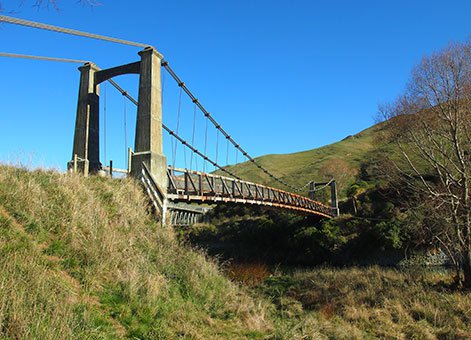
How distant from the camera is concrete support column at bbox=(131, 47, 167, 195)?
12805mm

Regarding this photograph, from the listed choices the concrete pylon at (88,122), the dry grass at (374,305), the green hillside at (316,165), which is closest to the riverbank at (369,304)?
the dry grass at (374,305)

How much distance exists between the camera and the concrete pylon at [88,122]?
50.5ft

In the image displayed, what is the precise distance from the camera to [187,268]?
7641mm

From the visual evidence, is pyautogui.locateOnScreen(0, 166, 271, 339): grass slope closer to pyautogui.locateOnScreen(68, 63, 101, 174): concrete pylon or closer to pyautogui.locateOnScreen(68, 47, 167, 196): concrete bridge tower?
pyautogui.locateOnScreen(68, 47, 167, 196): concrete bridge tower

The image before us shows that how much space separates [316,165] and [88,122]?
6193cm

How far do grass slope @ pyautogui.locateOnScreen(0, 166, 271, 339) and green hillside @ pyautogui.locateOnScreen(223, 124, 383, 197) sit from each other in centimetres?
4128

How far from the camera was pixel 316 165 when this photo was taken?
240 ft

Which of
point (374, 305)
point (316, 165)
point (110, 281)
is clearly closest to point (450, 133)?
point (374, 305)

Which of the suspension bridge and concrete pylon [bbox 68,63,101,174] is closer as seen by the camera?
the suspension bridge

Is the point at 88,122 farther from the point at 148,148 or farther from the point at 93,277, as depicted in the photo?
the point at 93,277

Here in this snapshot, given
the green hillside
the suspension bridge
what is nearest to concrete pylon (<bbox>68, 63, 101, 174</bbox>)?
the suspension bridge

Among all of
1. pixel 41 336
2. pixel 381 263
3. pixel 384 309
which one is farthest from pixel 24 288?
pixel 381 263

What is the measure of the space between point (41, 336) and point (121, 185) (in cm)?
772

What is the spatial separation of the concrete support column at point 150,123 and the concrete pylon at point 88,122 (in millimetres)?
3249
